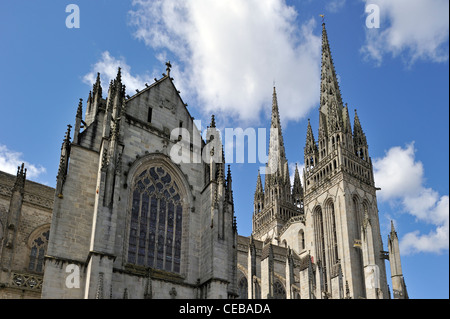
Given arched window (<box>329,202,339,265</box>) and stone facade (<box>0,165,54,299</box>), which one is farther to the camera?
arched window (<box>329,202,339,265</box>)

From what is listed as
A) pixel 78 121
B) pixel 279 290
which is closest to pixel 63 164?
pixel 78 121

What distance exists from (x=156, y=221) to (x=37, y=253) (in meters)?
8.47

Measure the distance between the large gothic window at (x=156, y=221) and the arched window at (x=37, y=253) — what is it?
804cm

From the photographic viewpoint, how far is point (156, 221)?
782 inches

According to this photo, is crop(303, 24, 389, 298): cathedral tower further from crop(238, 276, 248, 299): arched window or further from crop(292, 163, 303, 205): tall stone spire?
crop(292, 163, 303, 205): tall stone spire

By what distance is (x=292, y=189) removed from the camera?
216ft

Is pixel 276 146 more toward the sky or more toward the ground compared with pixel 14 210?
more toward the sky

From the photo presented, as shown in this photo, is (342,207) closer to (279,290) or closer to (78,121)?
(279,290)

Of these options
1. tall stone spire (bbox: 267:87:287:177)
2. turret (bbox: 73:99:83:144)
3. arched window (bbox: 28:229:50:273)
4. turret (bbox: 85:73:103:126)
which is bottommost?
arched window (bbox: 28:229:50:273)

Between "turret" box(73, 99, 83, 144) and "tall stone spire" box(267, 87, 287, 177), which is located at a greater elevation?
"tall stone spire" box(267, 87, 287, 177)

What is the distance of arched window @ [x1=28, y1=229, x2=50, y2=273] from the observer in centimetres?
2397

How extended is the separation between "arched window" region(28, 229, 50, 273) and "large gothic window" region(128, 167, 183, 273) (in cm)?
804

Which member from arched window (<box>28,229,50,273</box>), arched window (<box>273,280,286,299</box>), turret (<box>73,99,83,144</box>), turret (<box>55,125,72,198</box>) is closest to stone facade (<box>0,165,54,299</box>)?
arched window (<box>28,229,50,273</box>)
